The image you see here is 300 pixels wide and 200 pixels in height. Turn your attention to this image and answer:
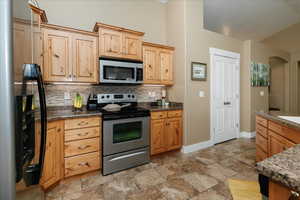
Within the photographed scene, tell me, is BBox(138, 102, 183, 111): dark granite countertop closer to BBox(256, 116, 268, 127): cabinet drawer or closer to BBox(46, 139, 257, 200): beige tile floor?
BBox(46, 139, 257, 200): beige tile floor

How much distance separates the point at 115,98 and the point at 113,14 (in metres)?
1.76

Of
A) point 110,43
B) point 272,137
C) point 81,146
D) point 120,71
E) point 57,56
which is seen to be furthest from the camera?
point 120,71

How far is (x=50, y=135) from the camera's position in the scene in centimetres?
172

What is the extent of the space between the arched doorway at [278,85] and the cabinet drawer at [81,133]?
22.7 feet

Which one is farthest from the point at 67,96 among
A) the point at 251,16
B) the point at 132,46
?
the point at 251,16

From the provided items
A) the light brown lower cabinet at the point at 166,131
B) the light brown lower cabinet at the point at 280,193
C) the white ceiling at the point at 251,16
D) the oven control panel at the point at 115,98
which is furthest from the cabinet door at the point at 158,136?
the white ceiling at the point at 251,16

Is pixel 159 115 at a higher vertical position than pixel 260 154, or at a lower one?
higher

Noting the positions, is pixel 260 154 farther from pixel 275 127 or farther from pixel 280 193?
pixel 280 193

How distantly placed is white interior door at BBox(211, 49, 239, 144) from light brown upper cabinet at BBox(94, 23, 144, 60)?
183 centimetres

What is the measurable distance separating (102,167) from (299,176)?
2.19 m

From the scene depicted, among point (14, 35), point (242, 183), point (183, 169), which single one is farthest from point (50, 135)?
point (242, 183)

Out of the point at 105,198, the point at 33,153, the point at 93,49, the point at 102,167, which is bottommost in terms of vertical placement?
the point at 105,198

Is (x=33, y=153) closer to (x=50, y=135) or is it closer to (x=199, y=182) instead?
(x=50, y=135)

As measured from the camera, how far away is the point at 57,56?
7.14 feet
